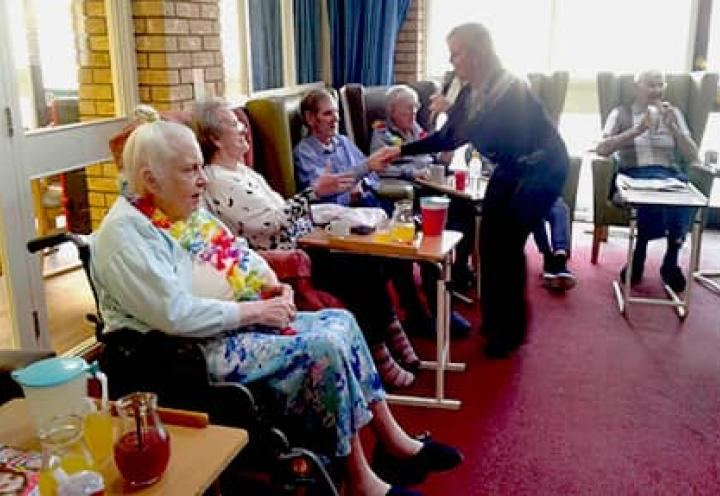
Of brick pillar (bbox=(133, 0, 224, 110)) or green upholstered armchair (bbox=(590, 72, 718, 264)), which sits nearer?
brick pillar (bbox=(133, 0, 224, 110))

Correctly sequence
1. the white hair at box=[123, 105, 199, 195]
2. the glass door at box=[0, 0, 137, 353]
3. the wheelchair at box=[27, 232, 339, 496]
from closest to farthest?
the wheelchair at box=[27, 232, 339, 496] → the white hair at box=[123, 105, 199, 195] → the glass door at box=[0, 0, 137, 353]

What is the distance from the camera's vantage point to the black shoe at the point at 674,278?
13.3 ft

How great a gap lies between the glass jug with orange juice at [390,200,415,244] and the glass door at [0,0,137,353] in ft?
4.32

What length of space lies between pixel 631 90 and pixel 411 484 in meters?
3.40

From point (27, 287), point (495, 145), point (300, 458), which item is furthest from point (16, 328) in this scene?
point (495, 145)

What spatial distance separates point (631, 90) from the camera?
4.67 meters

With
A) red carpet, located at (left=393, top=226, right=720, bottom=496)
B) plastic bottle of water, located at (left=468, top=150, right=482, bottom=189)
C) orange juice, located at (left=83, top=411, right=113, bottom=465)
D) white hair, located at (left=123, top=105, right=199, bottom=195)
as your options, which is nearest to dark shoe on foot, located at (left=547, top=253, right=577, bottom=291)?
red carpet, located at (left=393, top=226, right=720, bottom=496)

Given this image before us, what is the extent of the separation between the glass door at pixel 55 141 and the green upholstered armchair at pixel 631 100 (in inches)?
107

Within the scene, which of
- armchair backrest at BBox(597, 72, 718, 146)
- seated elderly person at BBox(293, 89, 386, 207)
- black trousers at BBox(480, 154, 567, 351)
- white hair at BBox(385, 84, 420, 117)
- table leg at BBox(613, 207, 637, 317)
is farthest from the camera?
armchair backrest at BBox(597, 72, 718, 146)

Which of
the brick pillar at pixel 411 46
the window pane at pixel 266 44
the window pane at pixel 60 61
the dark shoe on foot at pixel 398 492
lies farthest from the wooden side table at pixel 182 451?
the brick pillar at pixel 411 46

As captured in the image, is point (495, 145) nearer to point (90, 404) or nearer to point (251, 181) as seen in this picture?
point (251, 181)

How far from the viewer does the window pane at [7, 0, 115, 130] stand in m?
2.80

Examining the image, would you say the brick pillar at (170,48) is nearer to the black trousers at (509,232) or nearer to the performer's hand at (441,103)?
the performer's hand at (441,103)

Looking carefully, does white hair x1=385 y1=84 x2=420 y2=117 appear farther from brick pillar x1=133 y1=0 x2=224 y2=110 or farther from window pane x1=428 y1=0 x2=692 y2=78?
window pane x1=428 y1=0 x2=692 y2=78
